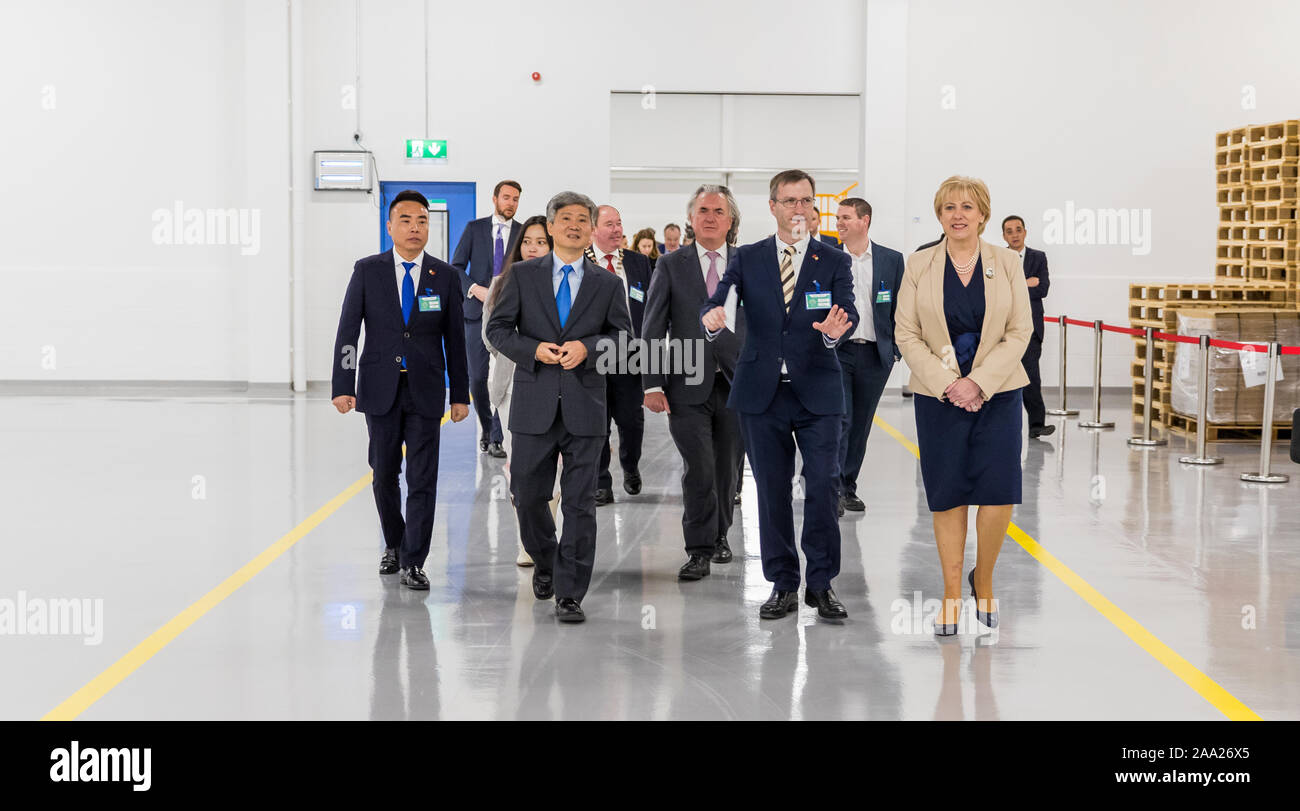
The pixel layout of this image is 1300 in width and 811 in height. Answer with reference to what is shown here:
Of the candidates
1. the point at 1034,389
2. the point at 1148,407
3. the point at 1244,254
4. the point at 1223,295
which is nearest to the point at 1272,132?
the point at 1244,254

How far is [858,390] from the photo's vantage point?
8031 mm

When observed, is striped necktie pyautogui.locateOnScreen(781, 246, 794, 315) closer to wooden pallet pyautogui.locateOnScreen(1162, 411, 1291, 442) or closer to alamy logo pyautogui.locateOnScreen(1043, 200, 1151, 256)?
wooden pallet pyautogui.locateOnScreen(1162, 411, 1291, 442)

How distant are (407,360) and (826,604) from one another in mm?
2287

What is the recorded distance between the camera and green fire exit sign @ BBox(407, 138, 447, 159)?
1608 centimetres

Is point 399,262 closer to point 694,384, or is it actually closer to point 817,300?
point 694,384

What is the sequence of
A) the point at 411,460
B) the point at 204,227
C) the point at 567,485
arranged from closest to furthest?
1. the point at 567,485
2. the point at 411,460
3. the point at 204,227

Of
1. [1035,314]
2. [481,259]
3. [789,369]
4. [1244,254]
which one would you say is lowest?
[789,369]

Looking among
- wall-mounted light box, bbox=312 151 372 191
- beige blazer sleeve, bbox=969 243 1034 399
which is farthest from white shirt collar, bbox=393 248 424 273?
wall-mounted light box, bbox=312 151 372 191

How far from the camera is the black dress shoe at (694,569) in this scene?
21.3 ft

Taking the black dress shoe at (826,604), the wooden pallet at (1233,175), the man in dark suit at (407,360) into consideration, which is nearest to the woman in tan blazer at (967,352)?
the black dress shoe at (826,604)

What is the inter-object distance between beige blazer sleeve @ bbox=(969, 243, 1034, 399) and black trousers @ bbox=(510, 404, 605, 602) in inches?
66.0
